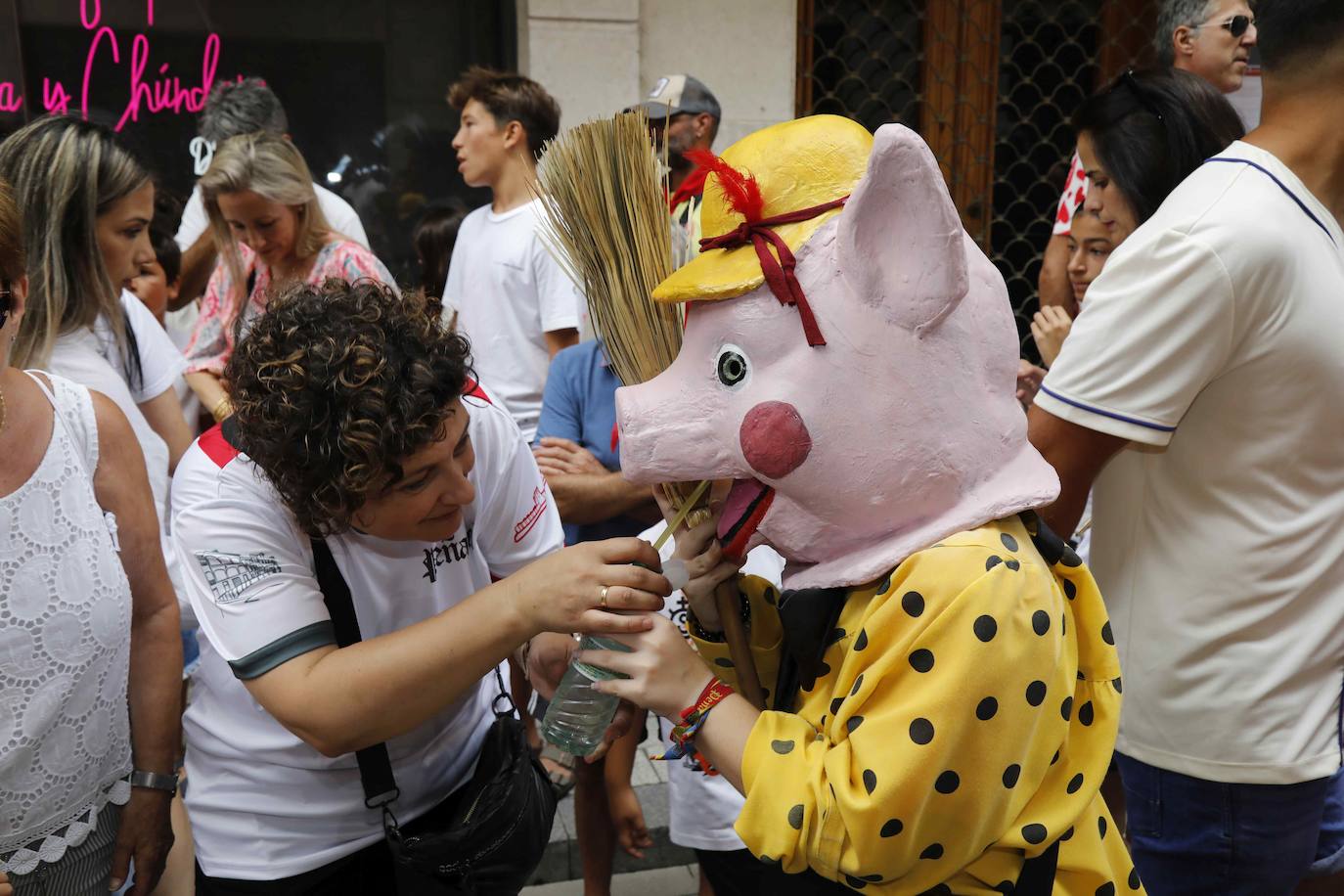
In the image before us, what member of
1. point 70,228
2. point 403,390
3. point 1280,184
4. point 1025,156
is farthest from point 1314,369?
point 1025,156

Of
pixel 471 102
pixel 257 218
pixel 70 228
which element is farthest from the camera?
pixel 471 102

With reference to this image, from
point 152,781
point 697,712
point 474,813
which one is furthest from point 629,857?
point 697,712

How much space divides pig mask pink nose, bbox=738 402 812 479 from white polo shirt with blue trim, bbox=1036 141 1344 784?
0.51 meters

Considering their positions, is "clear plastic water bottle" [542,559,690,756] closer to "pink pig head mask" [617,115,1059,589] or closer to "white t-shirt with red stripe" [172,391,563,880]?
"pink pig head mask" [617,115,1059,589]

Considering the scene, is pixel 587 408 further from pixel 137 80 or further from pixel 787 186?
pixel 137 80

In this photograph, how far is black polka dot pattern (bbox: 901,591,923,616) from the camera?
44.9 inches

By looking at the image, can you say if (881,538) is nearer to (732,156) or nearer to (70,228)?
(732,156)

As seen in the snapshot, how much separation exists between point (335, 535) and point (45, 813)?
0.55 m

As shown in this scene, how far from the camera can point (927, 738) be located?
3.63 ft

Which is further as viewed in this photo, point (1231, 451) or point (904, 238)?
point (1231, 451)

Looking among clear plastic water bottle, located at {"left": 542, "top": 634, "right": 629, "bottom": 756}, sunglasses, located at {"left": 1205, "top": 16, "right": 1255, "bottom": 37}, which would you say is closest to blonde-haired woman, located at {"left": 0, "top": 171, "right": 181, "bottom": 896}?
clear plastic water bottle, located at {"left": 542, "top": 634, "right": 629, "bottom": 756}

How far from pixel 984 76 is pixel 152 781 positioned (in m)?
4.57

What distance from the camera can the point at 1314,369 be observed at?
1475 mm

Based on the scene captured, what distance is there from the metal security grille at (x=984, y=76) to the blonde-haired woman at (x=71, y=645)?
12.8 feet
